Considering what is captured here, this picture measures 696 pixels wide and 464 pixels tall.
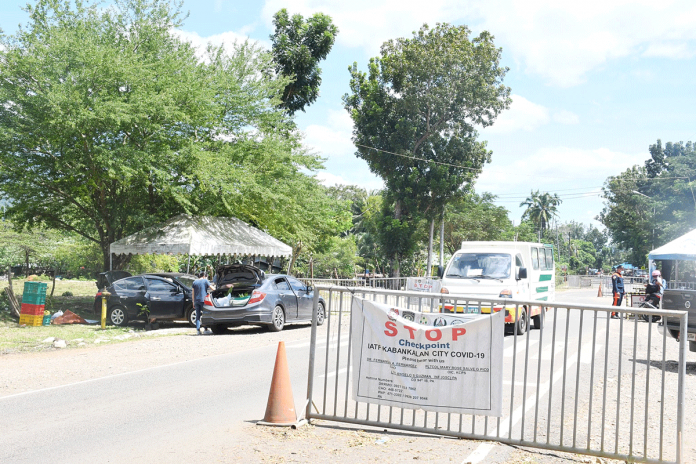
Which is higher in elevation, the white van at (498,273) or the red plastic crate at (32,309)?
the white van at (498,273)

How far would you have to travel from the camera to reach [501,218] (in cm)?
5791

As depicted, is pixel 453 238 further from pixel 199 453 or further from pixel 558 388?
pixel 199 453

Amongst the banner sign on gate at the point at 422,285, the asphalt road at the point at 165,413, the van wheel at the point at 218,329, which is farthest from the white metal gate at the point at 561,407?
the banner sign on gate at the point at 422,285

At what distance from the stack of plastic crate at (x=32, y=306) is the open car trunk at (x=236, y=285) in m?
5.28

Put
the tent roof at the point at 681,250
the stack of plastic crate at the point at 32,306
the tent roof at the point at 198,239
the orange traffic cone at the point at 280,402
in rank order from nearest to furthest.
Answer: the orange traffic cone at the point at 280,402, the stack of plastic crate at the point at 32,306, the tent roof at the point at 198,239, the tent roof at the point at 681,250

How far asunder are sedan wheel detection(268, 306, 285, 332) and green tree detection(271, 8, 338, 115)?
21.6 metres

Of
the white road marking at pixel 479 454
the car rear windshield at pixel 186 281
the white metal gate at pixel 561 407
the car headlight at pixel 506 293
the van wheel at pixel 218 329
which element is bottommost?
the van wheel at pixel 218 329

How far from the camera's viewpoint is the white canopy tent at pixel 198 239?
2084 centimetres

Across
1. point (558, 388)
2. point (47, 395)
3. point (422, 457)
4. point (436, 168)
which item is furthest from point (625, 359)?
point (436, 168)

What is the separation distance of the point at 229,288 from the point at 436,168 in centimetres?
2981

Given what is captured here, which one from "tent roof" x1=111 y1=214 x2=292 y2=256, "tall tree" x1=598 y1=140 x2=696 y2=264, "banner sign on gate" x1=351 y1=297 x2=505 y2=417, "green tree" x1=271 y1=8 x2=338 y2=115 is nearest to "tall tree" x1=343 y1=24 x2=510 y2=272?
"green tree" x1=271 y1=8 x2=338 y2=115

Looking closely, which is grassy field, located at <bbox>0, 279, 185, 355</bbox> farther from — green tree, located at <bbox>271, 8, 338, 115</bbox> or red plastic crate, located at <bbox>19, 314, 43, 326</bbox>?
green tree, located at <bbox>271, 8, 338, 115</bbox>

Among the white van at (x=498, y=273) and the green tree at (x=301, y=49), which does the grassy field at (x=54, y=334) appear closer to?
the white van at (x=498, y=273)

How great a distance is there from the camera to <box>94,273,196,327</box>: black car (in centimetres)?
1781
